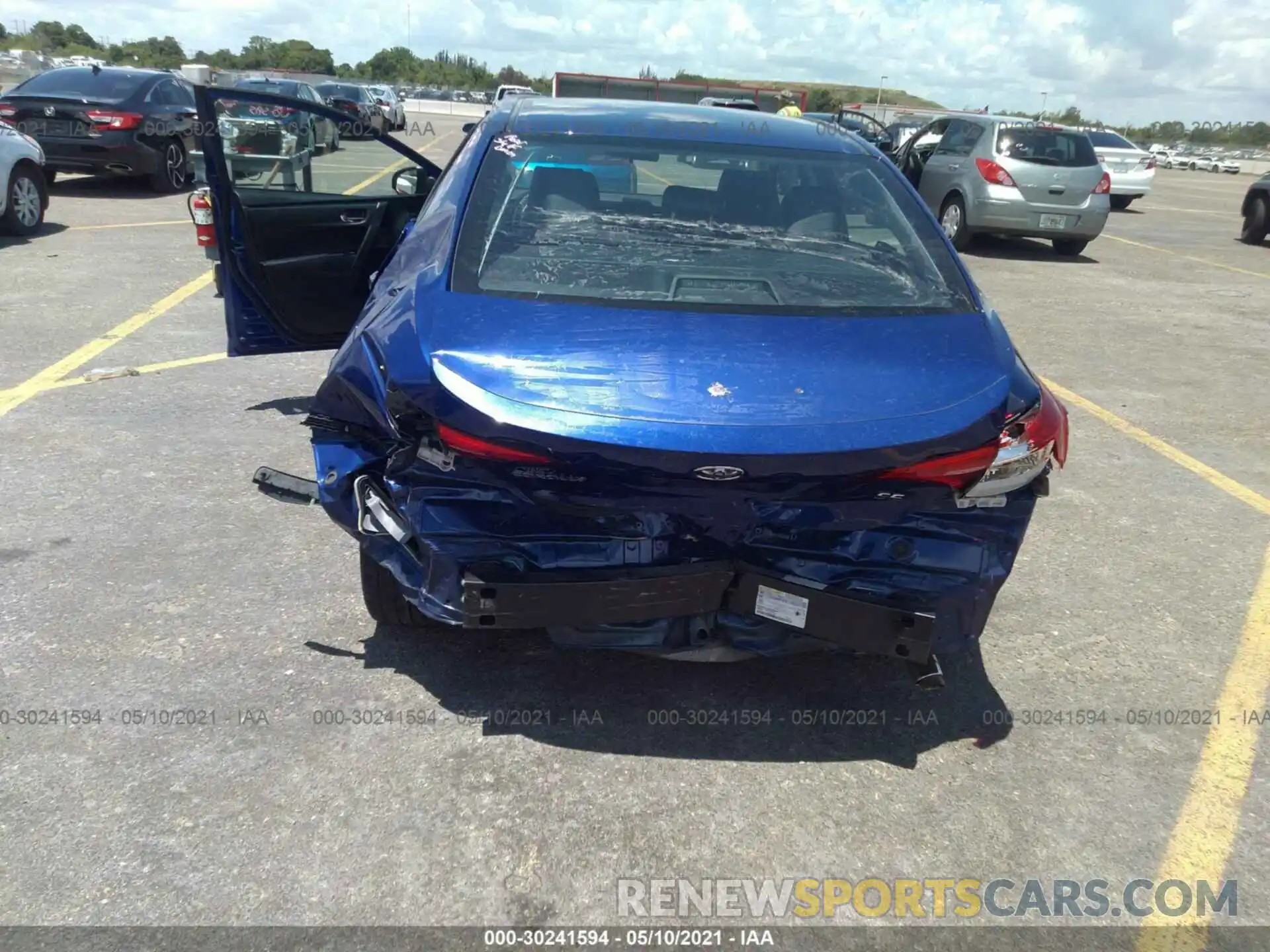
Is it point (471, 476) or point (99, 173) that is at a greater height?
point (471, 476)

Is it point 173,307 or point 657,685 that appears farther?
point 173,307

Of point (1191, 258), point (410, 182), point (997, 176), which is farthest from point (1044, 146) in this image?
point (410, 182)

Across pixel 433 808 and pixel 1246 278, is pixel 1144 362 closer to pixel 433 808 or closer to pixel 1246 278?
pixel 1246 278

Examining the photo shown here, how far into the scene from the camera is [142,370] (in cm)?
605

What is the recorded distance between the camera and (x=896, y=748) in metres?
3.03

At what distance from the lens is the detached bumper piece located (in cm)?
262

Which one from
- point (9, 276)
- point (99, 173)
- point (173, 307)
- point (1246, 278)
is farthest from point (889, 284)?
point (99, 173)

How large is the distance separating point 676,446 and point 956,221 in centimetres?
1151

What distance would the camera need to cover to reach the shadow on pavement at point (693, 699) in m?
2.99

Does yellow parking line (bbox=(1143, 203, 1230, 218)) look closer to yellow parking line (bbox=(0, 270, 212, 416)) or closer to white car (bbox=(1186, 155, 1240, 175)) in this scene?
yellow parking line (bbox=(0, 270, 212, 416))

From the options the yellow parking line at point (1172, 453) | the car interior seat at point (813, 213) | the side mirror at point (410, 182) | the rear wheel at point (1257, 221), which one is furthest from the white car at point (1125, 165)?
the car interior seat at point (813, 213)

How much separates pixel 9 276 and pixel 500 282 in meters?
7.04

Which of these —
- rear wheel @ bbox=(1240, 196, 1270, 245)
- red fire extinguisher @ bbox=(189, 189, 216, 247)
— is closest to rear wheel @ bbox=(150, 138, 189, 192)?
red fire extinguisher @ bbox=(189, 189, 216, 247)

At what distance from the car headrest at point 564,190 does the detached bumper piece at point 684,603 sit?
1.43 meters
